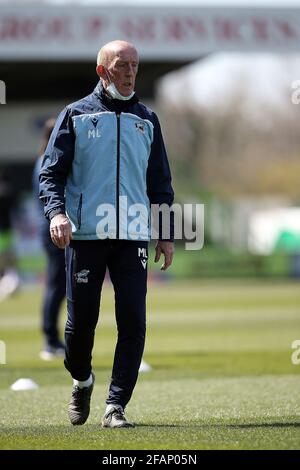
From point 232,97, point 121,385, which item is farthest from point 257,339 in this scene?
point 232,97

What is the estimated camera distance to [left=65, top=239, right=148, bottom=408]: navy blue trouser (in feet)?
23.1

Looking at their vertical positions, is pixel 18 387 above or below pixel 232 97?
below

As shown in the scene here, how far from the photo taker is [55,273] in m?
12.2

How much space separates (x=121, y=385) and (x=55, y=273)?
16.9 feet

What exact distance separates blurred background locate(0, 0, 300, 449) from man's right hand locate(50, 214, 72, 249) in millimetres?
1102

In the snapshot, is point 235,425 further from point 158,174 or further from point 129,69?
point 129,69

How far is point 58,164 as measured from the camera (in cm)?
701

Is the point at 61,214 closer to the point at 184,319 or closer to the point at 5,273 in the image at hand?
the point at 184,319

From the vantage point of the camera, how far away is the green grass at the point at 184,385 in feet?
21.5

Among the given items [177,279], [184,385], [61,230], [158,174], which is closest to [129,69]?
[158,174]

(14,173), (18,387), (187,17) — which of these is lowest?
(18,387)

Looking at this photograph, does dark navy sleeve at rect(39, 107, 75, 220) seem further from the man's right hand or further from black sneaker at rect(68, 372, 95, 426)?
black sneaker at rect(68, 372, 95, 426)

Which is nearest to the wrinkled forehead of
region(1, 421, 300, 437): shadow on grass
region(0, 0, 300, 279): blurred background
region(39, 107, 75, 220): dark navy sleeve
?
region(39, 107, 75, 220): dark navy sleeve
